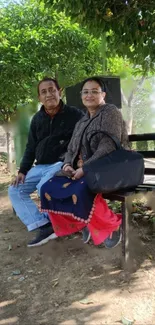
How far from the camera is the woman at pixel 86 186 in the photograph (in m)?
2.71

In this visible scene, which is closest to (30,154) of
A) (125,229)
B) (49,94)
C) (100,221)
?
(49,94)

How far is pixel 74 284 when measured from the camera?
8.93ft

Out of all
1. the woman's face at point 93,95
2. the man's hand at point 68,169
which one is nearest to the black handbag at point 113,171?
the man's hand at point 68,169

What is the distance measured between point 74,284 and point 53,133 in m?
1.57

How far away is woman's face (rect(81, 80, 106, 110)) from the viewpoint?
2971 mm

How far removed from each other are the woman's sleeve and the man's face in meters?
0.84

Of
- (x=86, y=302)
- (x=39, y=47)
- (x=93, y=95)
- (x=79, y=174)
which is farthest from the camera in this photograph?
(x=39, y=47)

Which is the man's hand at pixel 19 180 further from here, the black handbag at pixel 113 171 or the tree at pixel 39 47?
the tree at pixel 39 47

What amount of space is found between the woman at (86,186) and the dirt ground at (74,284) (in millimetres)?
242

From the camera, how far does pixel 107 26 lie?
3240mm

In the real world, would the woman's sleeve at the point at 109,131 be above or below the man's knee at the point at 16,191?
above

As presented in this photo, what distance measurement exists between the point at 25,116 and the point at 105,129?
516 cm

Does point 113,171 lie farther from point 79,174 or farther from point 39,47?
point 39,47

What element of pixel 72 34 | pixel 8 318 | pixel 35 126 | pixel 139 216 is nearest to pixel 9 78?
pixel 72 34
